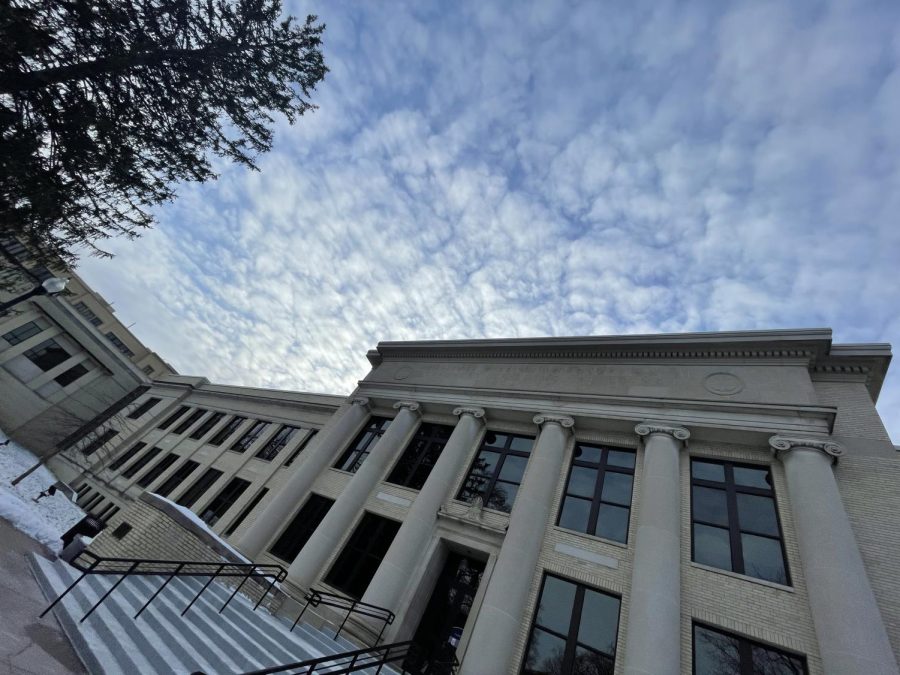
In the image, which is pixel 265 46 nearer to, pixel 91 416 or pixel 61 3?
pixel 61 3

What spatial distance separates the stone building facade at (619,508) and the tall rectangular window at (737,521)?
42 mm

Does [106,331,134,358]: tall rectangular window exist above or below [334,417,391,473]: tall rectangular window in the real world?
above

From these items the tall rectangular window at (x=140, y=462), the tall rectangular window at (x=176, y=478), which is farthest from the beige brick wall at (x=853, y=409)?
the tall rectangular window at (x=140, y=462)

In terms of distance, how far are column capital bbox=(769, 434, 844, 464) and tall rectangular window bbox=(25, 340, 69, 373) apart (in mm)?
43209

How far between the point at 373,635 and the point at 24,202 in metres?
12.8

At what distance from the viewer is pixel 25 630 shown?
4332 millimetres

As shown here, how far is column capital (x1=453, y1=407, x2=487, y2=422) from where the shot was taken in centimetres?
1427

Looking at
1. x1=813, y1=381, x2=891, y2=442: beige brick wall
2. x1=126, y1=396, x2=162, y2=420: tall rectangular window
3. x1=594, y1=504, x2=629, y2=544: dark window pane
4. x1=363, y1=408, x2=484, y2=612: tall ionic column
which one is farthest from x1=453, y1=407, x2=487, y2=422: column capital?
x1=126, y1=396, x2=162, y2=420: tall rectangular window

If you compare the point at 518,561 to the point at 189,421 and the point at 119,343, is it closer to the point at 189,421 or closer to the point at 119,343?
the point at 189,421

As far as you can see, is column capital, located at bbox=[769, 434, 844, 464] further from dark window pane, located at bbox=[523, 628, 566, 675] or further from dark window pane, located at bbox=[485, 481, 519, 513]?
dark window pane, located at bbox=[523, 628, 566, 675]

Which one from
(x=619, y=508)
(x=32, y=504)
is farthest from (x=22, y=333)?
(x=619, y=508)

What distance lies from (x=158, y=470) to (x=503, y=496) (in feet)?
83.6

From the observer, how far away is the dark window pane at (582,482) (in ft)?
37.1

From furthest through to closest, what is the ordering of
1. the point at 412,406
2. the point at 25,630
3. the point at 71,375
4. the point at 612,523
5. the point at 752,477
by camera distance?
the point at 71,375
the point at 412,406
the point at 612,523
the point at 752,477
the point at 25,630
